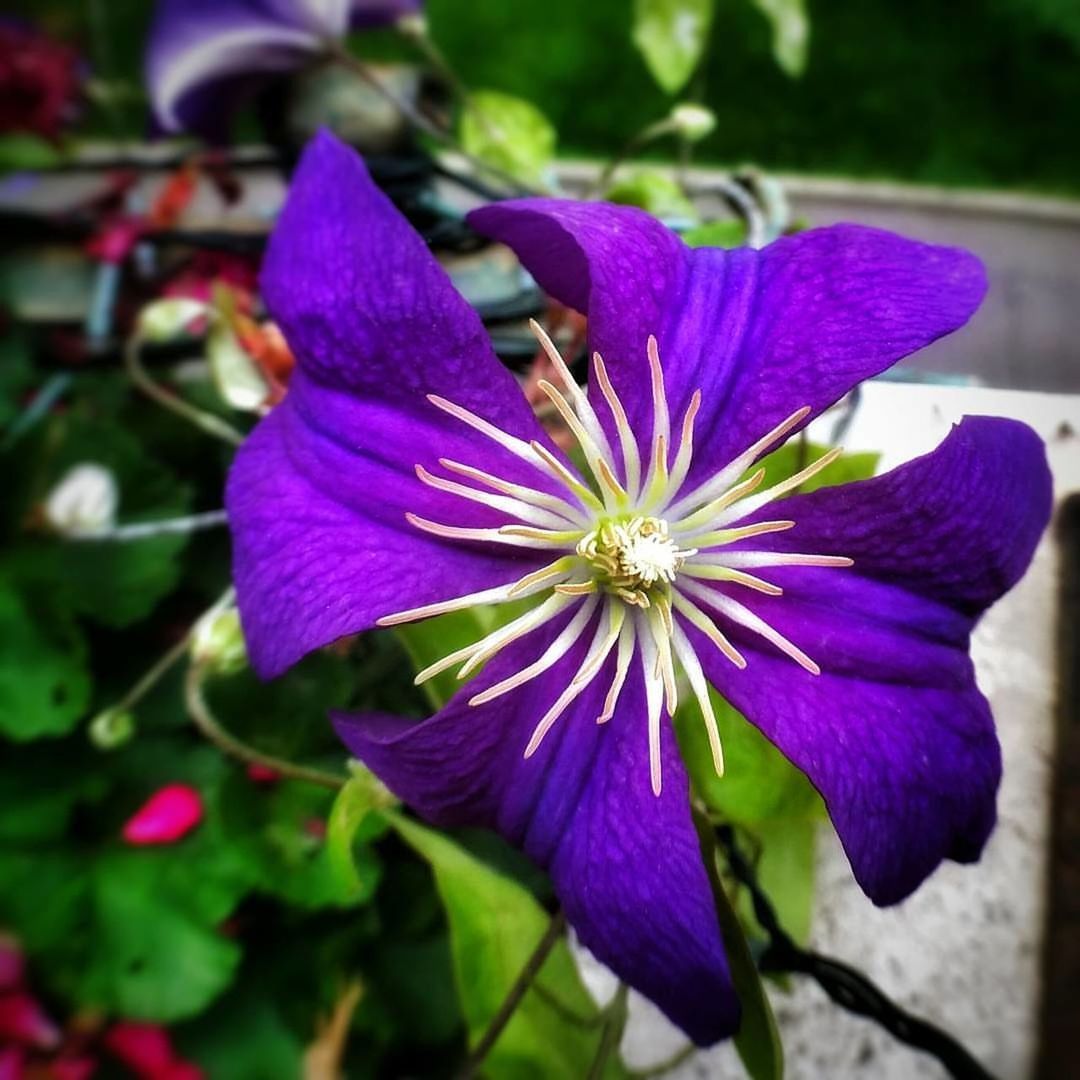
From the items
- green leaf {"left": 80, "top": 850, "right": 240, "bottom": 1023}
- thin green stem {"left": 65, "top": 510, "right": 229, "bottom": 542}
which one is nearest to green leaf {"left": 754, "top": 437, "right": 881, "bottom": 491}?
thin green stem {"left": 65, "top": 510, "right": 229, "bottom": 542}

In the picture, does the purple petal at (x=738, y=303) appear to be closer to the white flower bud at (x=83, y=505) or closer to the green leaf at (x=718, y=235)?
the green leaf at (x=718, y=235)

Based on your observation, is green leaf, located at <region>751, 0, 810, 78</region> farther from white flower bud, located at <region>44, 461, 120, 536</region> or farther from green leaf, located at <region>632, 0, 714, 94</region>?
white flower bud, located at <region>44, 461, 120, 536</region>

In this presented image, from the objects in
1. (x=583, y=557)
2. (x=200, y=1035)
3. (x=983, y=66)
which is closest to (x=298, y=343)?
(x=583, y=557)

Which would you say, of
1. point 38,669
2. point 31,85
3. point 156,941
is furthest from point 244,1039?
point 31,85

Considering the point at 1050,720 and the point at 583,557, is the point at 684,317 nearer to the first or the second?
the point at 583,557

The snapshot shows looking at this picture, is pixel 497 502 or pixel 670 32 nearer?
pixel 497 502

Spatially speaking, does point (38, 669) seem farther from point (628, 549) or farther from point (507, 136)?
→ point (628, 549)
